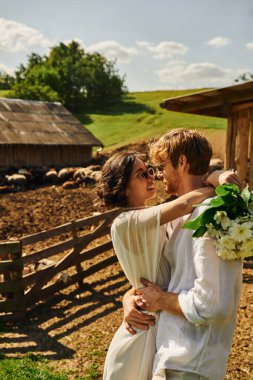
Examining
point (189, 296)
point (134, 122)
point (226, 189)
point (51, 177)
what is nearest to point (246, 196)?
point (226, 189)

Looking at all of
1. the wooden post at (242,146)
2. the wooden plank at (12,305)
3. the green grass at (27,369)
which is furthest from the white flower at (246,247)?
the wooden post at (242,146)

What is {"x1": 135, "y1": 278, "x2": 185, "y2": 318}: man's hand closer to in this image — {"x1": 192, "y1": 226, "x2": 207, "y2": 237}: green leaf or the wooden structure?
{"x1": 192, "y1": 226, "x2": 207, "y2": 237}: green leaf

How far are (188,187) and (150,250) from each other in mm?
379

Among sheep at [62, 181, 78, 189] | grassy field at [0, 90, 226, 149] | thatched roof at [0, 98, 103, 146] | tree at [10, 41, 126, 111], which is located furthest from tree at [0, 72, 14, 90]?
sheep at [62, 181, 78, 189]

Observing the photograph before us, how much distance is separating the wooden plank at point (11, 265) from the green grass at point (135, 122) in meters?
29.7

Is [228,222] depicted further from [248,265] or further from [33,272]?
[248,265]

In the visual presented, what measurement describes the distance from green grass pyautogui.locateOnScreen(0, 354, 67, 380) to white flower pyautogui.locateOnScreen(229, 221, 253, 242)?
4289 mm

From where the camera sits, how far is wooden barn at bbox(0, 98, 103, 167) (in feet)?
86.5

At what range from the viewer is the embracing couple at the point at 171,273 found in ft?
6.67

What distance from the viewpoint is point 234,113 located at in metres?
8.52

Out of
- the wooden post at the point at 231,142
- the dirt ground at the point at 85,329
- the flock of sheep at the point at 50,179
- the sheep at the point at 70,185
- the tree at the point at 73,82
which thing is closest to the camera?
the dirt ground at the point at 85,329

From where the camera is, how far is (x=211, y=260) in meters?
2.00

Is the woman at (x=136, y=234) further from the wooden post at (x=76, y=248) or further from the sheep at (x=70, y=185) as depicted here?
the sheep at (x=70, y=185)

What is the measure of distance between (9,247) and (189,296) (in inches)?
231
